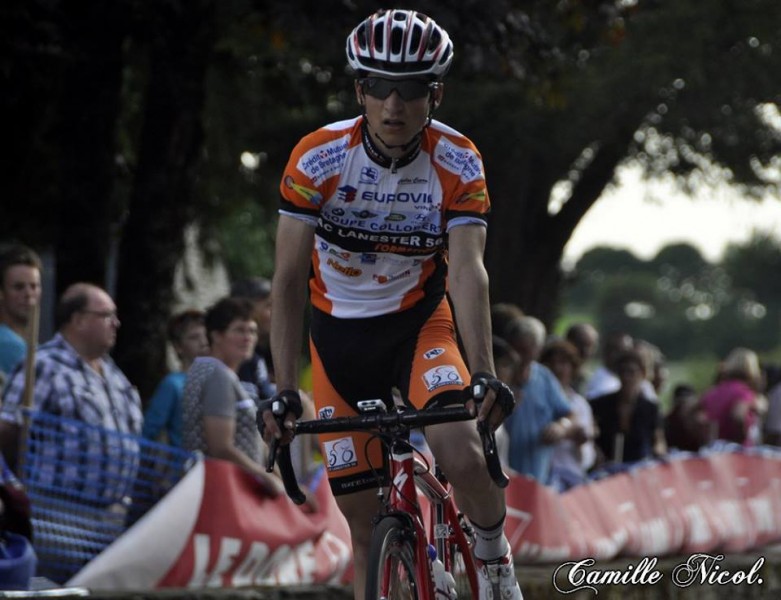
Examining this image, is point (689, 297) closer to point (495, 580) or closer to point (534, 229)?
point (534, 229)

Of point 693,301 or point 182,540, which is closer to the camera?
point 182,540

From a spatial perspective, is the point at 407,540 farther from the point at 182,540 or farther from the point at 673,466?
the point at 673,466

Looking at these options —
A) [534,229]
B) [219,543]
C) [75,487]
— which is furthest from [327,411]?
[534,229]

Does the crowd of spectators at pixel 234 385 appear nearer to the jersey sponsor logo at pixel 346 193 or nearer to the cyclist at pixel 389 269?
the cyclist at pixel 389 269

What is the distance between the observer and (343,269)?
6.12 meters

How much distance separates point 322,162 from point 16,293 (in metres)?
3.48

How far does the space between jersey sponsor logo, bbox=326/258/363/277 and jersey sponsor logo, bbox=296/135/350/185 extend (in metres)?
0.38

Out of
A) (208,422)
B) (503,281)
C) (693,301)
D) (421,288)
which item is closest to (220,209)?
(503,281)

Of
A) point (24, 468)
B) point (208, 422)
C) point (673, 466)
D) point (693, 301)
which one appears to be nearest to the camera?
point (24, 468)

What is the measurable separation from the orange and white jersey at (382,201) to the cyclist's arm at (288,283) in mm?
57

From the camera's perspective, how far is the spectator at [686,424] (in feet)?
50.6

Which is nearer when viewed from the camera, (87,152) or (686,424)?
(87,152)

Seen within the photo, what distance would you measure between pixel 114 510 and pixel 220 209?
339 inches

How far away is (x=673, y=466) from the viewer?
13.2 meters
